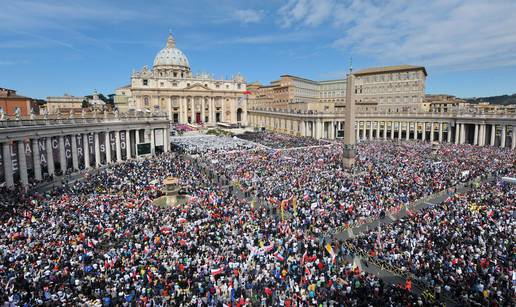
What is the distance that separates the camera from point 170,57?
136250 millimetres

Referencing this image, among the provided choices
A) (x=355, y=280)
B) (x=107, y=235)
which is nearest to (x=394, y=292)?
(x=355, y=280)

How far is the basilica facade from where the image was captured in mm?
113062

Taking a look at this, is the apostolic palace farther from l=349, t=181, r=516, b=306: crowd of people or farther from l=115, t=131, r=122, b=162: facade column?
l=349, t=181, r=516, b=306: crowd of people

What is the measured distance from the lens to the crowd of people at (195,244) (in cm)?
1426

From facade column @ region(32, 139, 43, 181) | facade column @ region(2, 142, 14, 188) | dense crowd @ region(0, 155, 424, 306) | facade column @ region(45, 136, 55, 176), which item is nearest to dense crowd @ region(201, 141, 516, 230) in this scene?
dense crowd @ region(0, 155, 424, 306)

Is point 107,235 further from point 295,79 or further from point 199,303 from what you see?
point 295,79

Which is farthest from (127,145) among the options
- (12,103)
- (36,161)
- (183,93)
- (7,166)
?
(183,93)

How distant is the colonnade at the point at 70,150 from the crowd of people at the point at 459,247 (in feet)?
109

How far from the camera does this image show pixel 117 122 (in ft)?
161

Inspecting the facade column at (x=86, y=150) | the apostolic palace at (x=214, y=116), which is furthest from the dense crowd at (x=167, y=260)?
the facade column at (x=86, y=150)

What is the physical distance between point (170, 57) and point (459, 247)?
134m

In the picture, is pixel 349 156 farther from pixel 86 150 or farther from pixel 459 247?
pixel 86 150

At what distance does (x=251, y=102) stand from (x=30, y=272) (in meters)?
139

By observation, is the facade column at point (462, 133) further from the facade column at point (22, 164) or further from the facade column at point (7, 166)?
the facade column at point (7, 166)
